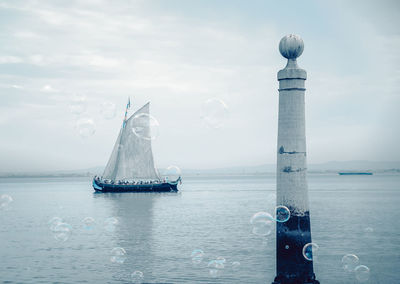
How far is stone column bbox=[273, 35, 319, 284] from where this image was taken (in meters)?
13.1

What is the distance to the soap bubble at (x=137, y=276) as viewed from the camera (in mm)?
Result: 25094

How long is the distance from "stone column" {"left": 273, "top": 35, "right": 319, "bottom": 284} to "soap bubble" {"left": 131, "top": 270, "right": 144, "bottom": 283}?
13.2 meters

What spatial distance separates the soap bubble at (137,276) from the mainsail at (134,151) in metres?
70.4

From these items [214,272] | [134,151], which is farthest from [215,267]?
[134,151]

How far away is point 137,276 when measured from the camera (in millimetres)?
25891

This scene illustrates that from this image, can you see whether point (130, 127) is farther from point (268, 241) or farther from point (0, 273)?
point (0, 273)

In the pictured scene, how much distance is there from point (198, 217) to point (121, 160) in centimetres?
4440

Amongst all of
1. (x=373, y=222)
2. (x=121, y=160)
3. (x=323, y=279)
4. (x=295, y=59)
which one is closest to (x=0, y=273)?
(x=323, y=279)

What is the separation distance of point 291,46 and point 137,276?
56.5 feet

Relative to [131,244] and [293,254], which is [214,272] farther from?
[293,254]

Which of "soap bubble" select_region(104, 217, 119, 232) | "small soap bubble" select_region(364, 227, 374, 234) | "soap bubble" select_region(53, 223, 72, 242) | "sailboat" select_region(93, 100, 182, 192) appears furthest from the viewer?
"sailboat" select_region(93, 100, 182, 192)

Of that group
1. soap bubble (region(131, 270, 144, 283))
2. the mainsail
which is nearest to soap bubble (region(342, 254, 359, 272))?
soap bubble (region(131, 270, 144, 283))

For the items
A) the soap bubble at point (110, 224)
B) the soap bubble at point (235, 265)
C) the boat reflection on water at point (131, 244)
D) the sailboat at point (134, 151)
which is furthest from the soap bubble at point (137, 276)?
the sailboat at point (134, 151)

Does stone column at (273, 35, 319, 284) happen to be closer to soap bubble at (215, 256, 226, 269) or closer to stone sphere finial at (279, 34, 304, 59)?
stone sphere finial at (279, 34, 304, 59)
